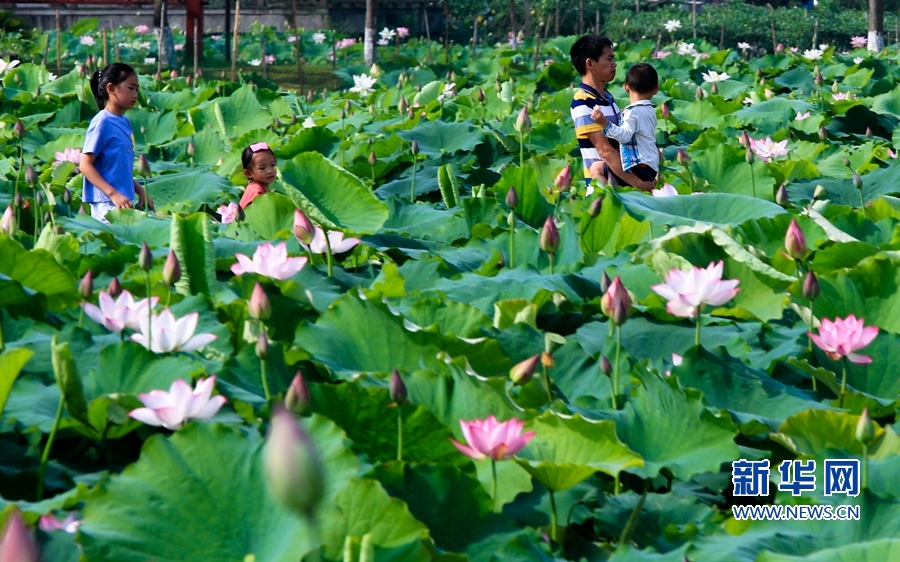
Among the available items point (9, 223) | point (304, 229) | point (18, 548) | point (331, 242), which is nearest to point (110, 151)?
point (9, 223)

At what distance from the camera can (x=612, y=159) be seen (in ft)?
13.6

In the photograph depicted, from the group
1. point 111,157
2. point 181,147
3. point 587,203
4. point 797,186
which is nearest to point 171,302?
point 587,203

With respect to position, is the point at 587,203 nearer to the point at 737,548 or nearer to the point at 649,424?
the point at 649,424

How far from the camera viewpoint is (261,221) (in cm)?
289

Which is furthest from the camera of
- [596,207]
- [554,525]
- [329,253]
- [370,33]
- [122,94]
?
[370,33]

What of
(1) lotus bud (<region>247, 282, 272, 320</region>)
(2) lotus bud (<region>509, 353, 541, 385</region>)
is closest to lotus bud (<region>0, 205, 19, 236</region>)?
(1) lotus bud (<region>247, 282, 272, 320</region>)

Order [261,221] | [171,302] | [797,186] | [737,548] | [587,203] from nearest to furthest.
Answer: [737,548]
[171,302]
[261,221]
[587,203]
[797,186]

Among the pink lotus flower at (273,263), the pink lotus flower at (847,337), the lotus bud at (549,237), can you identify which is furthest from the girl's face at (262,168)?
the pink lotus flower at (847,337)

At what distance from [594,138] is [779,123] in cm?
189

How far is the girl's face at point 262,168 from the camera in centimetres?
378

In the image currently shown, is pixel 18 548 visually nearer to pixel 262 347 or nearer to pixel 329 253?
pixel 262 347

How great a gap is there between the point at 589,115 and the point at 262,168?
128 cm

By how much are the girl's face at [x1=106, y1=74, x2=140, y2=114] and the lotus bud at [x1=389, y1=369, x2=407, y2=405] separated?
9.96ft

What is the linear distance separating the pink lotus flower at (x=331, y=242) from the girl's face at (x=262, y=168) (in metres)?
1.36
